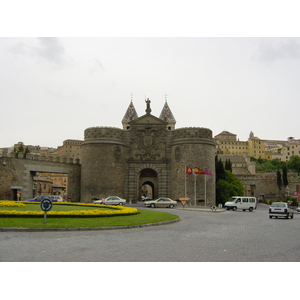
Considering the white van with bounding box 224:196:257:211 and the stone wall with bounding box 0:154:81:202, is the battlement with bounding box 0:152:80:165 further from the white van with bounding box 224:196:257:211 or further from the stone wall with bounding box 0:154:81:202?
the white van with bounding box 224:196:257:211

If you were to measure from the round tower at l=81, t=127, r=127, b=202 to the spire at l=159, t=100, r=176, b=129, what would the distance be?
164 feet

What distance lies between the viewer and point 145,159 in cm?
5138

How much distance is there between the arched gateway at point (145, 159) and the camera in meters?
49.1

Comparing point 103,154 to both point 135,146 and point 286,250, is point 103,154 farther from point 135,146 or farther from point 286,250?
point 286,250

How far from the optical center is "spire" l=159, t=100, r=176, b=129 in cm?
9994

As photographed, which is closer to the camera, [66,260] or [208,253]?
[66,260]

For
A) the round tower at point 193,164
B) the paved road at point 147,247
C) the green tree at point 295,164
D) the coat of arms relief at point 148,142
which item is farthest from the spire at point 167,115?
the paved road at point 147,247

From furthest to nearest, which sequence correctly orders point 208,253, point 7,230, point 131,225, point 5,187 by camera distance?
1. point 5,187
2. point 131,225
3. point 7,230
4. point 208,253

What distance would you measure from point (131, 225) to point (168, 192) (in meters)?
31.9

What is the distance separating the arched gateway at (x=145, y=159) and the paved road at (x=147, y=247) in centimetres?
3189

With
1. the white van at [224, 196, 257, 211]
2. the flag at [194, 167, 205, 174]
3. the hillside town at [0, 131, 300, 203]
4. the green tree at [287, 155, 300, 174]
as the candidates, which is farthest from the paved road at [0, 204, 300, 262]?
the green tree at [287, 155, 300, 174]

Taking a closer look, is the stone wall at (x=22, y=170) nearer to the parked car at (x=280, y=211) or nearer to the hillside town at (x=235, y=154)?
the parked car at (x=280, y=211)

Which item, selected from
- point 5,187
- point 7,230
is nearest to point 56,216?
point 7,230

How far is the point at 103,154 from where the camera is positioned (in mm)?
49750
